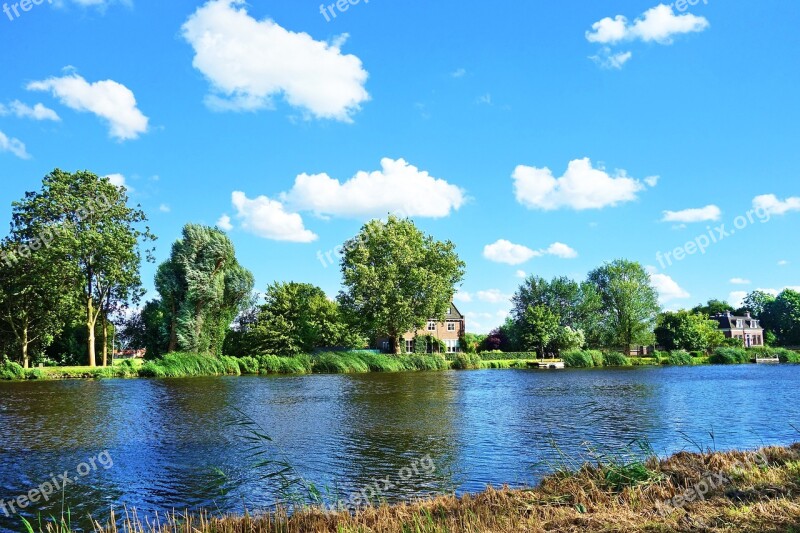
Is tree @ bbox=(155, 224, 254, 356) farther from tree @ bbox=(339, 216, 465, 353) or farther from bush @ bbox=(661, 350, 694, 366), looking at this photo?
bush @ bbox=(661, 350, 694, 366)

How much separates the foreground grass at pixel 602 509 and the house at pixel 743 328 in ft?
406

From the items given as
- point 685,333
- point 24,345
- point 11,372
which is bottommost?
point 685,333

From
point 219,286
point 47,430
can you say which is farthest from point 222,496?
point 219,286

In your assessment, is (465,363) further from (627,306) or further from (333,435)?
(333,435)

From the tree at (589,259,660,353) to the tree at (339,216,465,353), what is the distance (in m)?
33.5

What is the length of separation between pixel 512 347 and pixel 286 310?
3605 cm

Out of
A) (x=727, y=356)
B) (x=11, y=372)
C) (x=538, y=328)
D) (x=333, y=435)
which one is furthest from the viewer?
(x=727, y=356)

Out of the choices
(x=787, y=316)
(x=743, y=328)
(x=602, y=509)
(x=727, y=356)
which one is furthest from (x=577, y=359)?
(x=787, y=316)

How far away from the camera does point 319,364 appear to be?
191 feet

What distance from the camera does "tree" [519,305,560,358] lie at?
82438 millimetres

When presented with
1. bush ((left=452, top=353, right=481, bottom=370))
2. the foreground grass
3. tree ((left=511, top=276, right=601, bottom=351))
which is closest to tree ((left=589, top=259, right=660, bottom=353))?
tree ((left=511, top=276, right=601, bottom=351))

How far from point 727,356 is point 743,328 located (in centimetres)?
4390

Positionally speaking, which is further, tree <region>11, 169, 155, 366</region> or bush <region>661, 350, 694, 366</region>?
bush <region>661, 350, 694, 366</region>

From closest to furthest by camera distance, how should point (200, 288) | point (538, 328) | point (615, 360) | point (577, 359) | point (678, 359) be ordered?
point (200, 288), point (577, 359), point (615, 360), point (678, 359), point (538, 328)
